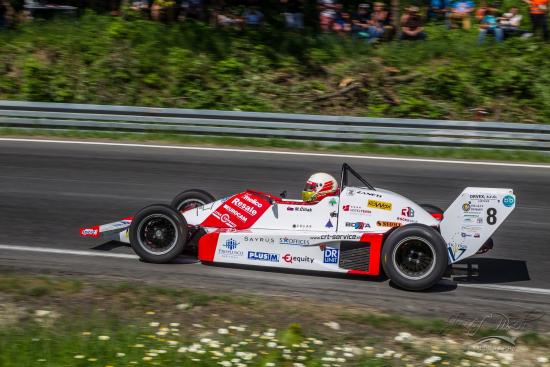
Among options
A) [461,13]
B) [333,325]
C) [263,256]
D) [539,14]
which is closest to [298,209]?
[263,256]

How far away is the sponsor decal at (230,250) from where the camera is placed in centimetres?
849

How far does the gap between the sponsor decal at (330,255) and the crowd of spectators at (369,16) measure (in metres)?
11.9

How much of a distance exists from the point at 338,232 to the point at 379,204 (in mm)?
500

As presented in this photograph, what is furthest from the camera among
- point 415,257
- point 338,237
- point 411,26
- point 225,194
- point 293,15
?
point 293,15

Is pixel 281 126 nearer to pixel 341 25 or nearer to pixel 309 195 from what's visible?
pixel 341 25

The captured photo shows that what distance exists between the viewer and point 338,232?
8297 mm

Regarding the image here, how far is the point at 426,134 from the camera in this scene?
14961 millimetres

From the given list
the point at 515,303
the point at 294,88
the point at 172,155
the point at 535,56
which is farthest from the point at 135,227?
the point at 535,56

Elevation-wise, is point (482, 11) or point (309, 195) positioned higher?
point (482, 11)

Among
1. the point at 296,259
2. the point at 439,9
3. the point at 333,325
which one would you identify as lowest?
the point at 333,325

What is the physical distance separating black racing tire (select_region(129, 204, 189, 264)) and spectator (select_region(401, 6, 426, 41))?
1215 cm

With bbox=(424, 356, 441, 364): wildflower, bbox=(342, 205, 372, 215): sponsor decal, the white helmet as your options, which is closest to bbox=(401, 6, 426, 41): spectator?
the white helmet

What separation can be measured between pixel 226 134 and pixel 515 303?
28.1 feet

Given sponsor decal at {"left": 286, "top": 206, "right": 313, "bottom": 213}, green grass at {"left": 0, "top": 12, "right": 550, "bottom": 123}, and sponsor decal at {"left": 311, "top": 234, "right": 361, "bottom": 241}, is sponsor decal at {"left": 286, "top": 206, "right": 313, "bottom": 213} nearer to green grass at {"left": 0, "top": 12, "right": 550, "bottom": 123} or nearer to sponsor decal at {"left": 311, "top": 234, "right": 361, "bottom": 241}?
sponsor decal at {"left": 311, "top": 234, "right": 361, "bottom": 241}
